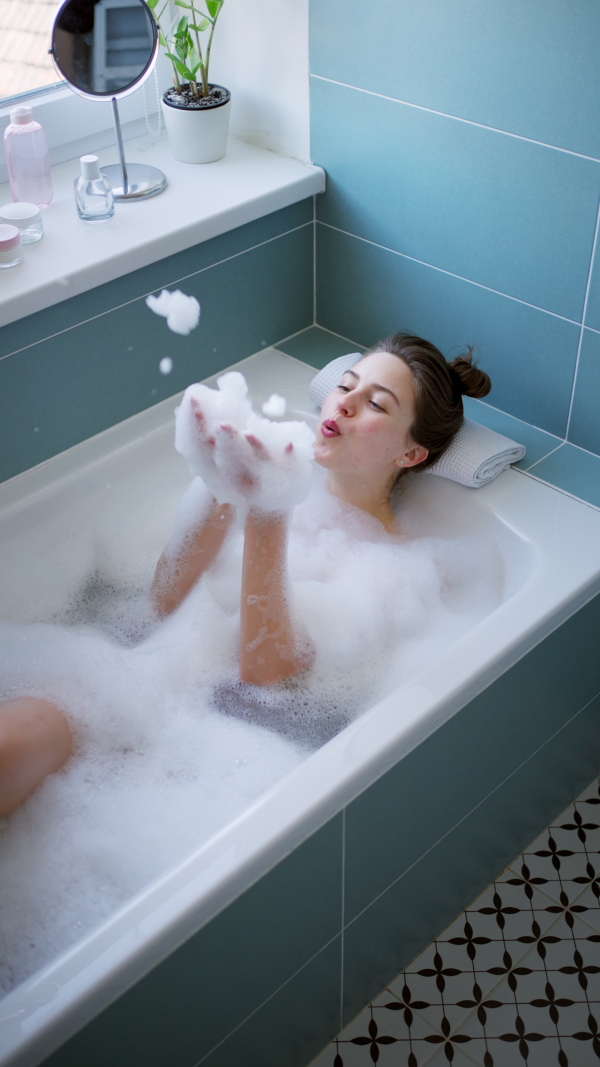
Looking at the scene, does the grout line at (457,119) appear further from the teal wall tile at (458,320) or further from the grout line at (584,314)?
the teal wall tile at (458,320)

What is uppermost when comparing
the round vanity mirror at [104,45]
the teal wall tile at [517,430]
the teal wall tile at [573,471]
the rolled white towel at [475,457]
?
the round vanity mirror at [104,45]

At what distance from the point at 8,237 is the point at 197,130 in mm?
513

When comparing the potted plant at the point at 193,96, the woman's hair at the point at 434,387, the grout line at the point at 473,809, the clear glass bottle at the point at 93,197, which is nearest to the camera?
the grout line at the point at 473,809

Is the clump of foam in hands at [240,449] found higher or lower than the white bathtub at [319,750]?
higher

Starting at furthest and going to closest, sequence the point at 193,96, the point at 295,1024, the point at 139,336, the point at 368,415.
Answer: the point at 193,96 < the point at 139,336 < the point at 368,415 < the point at 295,1024

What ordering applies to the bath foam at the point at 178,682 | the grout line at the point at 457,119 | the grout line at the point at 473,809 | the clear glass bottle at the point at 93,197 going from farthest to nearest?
1. the clear glass bottle at the point at 93,197
2. the grout line at the point at 457,119
3. the grout line at the point at 473,809
4. the bath foam at the point at 178,682

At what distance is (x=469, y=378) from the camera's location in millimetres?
1740

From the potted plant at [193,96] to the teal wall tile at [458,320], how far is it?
29 centimetres

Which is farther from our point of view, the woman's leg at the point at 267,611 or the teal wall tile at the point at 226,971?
the woman's leg at the point at 267,611

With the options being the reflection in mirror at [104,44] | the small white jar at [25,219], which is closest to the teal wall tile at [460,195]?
the reflection in mirror at [104,44]

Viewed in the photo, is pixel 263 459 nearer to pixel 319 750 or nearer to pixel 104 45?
pixel 319 750

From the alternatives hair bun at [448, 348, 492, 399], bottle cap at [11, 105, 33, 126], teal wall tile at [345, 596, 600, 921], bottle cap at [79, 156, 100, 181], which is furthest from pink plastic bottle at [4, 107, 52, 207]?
teal wall tile at [345, 596, 600, 921]

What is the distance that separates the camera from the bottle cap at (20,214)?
1730 mm

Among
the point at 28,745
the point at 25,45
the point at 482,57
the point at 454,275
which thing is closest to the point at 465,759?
the point at 28,745
